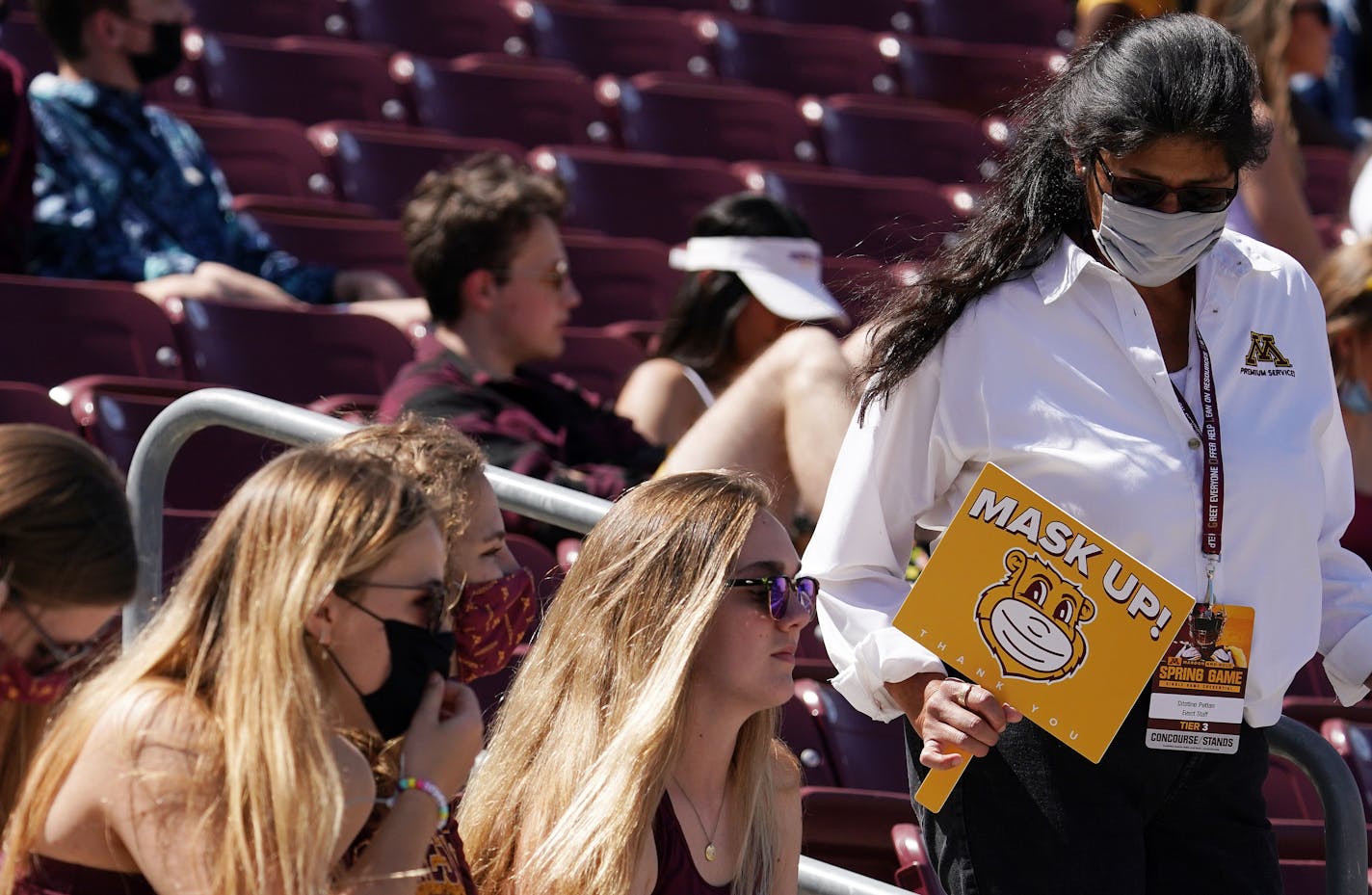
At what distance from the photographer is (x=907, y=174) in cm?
691

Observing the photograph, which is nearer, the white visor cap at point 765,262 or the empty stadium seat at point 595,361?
the white visor cap at point 765,262

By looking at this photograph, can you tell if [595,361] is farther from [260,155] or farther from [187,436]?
[187,436]

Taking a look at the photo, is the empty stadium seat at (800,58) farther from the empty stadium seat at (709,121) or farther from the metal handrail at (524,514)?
the metal handrail at (524,514)

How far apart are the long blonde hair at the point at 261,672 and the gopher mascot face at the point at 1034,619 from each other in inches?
23.4

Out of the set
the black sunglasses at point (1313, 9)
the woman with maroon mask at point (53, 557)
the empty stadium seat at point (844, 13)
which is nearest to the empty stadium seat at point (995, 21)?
the empty stadium seat at point (844, 13)

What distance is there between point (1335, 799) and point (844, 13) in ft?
19.9

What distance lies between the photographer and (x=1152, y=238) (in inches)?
81.5

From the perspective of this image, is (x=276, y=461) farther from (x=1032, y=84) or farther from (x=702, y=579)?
(x=1032, y=84)

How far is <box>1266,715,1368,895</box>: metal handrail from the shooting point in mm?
2393

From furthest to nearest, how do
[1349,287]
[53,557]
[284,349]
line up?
[284,349] < [1349,287] < [53,557]

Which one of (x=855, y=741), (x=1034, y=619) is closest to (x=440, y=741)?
(x=1034, y=619)

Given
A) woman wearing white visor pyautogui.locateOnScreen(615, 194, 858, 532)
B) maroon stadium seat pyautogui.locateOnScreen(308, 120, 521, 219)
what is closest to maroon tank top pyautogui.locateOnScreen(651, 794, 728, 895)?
woman wearing white visor pyautogui.locateOnScreen(615, 194, 858, 532)

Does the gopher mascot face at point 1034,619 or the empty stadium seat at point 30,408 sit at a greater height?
the gopher mascot face at point 1034,619

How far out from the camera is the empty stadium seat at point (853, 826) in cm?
297
